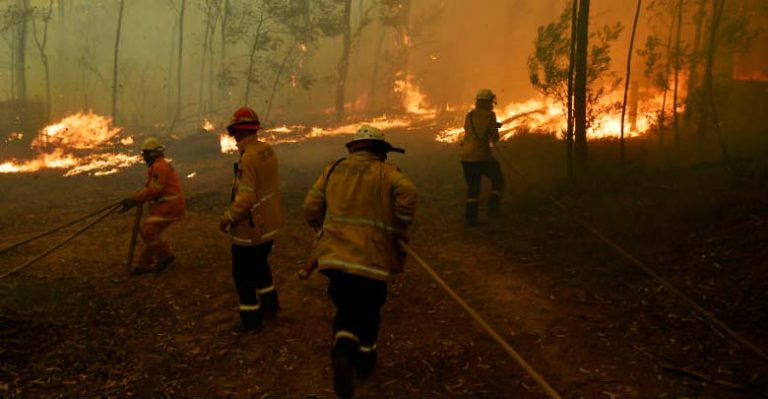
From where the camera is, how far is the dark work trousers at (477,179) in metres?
9.23

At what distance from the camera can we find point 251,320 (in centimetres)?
544

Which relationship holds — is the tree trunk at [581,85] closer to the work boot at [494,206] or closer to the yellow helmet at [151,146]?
the work boot at [494,206]

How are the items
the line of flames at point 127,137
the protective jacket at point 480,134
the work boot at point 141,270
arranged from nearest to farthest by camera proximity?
the work boot at point 141,270, the protective jacket at point 480,134, the line of flames at point 127,137

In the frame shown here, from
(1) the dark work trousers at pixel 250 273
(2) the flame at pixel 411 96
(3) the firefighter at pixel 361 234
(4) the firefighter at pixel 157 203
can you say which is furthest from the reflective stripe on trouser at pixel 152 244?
(2) the flame at pixel 411 96

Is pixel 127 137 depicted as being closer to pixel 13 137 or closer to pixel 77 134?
pixel 77 134

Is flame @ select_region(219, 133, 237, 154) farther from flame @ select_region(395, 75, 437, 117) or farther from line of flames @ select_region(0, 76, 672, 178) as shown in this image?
flame @ select_region(395, 75, 437, 117)

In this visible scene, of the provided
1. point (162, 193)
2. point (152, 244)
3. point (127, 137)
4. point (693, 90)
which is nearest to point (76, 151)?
point (127, 137)

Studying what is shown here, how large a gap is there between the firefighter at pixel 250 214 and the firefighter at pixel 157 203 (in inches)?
88.2

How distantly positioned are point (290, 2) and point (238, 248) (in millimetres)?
32101

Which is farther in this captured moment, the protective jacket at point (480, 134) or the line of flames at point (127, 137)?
the line of flames at point (127, 137)

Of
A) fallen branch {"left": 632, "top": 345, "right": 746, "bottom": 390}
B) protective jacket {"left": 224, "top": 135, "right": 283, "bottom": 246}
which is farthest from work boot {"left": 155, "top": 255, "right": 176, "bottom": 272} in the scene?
fallen branch {"left": 632, "top": 345, "right": 746, "bottom": 390}

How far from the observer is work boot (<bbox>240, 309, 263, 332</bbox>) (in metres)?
5.43

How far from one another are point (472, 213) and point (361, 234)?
19.1ft

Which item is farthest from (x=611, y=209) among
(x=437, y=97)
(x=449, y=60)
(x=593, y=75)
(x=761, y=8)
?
(x=449, y=60)
